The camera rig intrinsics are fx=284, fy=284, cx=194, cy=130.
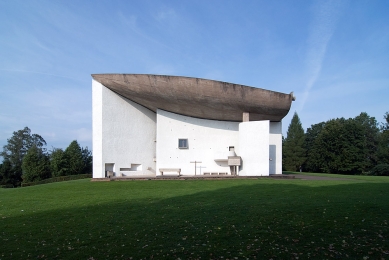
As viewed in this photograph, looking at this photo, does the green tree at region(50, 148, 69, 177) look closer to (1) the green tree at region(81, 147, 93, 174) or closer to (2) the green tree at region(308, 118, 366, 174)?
(1) the green tree at region(81, 147, 93, 174)

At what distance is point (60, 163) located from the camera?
3788 cm

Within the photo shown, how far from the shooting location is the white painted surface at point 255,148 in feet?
65.9

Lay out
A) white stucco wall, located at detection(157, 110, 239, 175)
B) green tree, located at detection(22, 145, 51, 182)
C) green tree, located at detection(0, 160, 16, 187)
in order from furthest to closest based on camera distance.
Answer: green tree, located at detection(0, 160, 16, 187), green tree, located at detection(22, 145, 51, 182), white stucco wall, located at detection(157, 110, 239, 175)

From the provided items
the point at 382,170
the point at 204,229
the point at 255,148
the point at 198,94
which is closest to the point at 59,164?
the point at 198,94

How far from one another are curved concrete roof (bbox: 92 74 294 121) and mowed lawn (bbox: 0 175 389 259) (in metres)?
10.9

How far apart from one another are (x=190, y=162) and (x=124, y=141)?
5.83 m

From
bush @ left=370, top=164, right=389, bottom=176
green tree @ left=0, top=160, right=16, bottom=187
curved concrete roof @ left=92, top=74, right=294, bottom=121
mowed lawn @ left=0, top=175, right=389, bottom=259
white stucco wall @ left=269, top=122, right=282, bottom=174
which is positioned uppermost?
curved concrete roof @ left=92, top=74, right=294, bottom=121

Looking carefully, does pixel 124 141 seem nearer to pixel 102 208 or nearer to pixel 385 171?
→ pixel 102 208

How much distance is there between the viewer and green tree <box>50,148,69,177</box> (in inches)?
1468

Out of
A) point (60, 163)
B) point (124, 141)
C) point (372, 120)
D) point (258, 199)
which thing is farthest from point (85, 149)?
point (372, 120)

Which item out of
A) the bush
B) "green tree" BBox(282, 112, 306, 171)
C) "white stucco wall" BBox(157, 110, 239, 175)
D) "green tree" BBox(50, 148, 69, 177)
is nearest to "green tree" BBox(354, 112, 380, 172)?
"green tree" BBox(282, 112, 306, 171)

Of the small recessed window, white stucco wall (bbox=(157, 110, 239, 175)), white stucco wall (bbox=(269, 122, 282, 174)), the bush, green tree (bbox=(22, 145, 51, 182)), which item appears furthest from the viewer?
green tree (bbox=(22, 145, 51, 182))

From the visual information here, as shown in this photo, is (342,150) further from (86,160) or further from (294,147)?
(86,160)

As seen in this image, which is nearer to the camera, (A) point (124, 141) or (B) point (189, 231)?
(B) point (189, 231)
